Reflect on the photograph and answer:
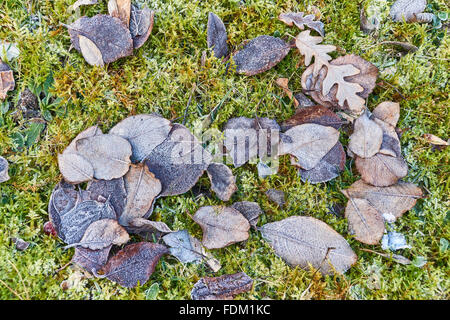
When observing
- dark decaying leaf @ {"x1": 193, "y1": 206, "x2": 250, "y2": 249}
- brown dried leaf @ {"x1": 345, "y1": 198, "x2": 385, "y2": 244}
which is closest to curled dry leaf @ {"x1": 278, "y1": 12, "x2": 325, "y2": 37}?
brown dried leaf @ {"x1": 345, "y1": 198, "x2": 385, "y2": 244}

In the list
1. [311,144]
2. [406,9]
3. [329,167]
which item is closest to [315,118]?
[311,144]

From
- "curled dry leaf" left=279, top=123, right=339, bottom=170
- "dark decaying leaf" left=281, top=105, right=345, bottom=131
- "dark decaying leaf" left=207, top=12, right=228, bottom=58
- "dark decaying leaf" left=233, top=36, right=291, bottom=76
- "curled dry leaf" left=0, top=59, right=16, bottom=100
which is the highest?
"dark decaying leaf" left=207, top=12, right=228, bottom=58

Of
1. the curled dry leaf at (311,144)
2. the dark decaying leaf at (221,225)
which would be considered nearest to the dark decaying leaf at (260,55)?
the curled dry leaf at (311,144)

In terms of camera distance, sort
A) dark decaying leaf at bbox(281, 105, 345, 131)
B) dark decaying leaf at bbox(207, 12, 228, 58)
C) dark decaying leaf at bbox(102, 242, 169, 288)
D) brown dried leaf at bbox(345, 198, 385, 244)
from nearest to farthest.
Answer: dark decaying leaf at bbox(102, 242, 169, 288), brown dried leaf at bbox(345, 198, 385, 244), dark decaying leaf at bbox(281, 105, 345, 131), dark decaying leaf at bbox(207, 12, 228, 58)

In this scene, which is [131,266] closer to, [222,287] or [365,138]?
[222,287]

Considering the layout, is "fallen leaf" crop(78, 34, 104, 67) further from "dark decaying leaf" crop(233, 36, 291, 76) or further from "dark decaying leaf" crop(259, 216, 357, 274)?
"dark decaying leaf" crop(259, 216, 357, 274)

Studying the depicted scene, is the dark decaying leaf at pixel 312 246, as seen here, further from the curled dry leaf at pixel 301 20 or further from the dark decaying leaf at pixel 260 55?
the curled dry leaf at pixel 301 20

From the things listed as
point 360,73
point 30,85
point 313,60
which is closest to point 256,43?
point 313,60
